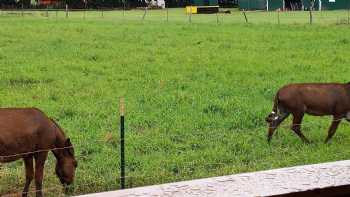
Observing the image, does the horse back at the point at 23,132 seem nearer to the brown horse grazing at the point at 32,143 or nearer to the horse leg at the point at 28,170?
the brown horse grazing at the point at 32,143

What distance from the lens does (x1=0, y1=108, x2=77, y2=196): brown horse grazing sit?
673cm

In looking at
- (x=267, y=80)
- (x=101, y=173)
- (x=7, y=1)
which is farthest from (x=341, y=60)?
(x=7, y=1)

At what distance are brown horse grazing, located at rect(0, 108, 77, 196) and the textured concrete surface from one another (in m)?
3.93

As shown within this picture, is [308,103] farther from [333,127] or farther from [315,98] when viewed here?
[333,127]

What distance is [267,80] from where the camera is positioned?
631 inches

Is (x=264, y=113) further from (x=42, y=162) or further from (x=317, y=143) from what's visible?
(x=42, y=162)

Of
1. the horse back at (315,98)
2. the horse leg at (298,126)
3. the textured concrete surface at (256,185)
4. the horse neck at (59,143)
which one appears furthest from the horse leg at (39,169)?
the horse leg at (298,126)

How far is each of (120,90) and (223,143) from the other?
17.9 ft

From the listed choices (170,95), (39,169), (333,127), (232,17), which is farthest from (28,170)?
(232,17)

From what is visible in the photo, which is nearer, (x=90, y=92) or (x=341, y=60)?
(x=90, y=92)

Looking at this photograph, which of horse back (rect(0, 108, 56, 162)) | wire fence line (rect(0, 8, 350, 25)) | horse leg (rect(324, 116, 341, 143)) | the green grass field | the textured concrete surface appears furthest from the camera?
wire fence line (rect(0, 8, 350, 25))

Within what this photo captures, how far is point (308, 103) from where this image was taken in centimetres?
989

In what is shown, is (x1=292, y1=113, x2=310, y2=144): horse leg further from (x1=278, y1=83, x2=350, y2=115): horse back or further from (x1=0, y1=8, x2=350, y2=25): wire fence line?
(x1=0, y1=8, x2=350, y2=25): wire fence line

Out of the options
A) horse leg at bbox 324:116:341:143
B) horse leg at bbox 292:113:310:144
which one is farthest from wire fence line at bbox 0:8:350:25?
horse leg at bbox 292:113:310:144
